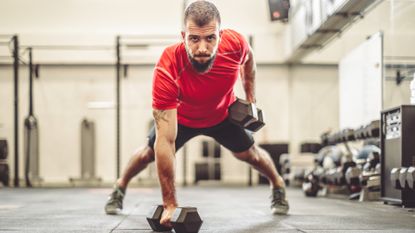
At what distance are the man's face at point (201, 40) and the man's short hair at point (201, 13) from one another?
1 cm

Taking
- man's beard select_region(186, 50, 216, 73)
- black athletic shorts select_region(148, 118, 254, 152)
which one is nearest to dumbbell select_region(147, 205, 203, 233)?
man's beard select_region(186, 50, 216, 73)

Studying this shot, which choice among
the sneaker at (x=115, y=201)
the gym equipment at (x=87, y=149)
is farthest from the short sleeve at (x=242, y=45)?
the gym equipment at (x=87, y=149)

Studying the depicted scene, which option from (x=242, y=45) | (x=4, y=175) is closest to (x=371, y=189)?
(x=242, y=45)

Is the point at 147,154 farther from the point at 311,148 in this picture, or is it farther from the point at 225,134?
the point at 311,148

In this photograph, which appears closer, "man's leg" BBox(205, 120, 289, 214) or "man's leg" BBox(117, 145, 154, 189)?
"man's leg" BBox(205, 120, 289, 214)

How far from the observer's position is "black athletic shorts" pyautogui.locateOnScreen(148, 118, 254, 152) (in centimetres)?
272

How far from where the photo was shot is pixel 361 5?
Result: 18.7 ft

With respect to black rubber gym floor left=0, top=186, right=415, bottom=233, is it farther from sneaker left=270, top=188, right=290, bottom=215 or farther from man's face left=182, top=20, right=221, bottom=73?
man's face left=182, top=20, right=221, bottom=73

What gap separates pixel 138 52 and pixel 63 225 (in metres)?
7.19

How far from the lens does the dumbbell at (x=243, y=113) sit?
2586 millimetres

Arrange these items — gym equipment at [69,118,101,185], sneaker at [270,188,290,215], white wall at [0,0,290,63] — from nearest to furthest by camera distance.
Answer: sneaker at [270,188,290,215] → gym equipment at [69,118,101,185] → white wall at [0,0,290,63]

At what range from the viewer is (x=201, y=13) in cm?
215

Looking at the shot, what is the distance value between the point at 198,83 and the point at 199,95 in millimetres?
76

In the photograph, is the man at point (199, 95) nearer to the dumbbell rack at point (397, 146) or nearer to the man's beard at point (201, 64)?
the man's beard at point (201, 64)
